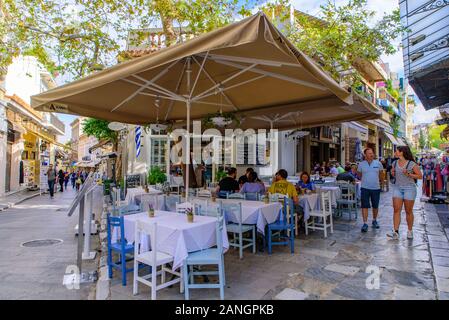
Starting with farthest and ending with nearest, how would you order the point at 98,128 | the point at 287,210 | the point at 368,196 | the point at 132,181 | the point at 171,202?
the point at 98,128
the point at 132,181
the point at 368,196
the point at 171,202
the point at 287,210

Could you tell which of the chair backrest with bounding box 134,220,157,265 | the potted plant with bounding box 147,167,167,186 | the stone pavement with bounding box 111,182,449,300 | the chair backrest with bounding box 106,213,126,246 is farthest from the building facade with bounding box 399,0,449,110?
the potted plant with bounding box 147,167,167,186

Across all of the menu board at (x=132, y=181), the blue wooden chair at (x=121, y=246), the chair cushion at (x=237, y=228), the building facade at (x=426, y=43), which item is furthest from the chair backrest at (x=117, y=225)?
the building facade at (x=426, y=43)

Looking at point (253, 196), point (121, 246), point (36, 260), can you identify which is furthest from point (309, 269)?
point (36, 260)

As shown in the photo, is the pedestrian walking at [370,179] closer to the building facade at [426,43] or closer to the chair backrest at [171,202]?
the building facade at [426,43]

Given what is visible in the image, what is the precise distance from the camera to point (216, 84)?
5.49 m

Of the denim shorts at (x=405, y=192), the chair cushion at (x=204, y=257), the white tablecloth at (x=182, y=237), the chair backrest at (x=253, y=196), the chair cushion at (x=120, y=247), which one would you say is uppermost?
the denim shorts at (x=405, y=192)

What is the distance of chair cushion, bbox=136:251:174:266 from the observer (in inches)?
136

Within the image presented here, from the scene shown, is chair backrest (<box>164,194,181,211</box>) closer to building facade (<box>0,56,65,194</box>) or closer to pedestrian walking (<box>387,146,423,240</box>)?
pedestrian walking (<box>387,146,423,240</box>)

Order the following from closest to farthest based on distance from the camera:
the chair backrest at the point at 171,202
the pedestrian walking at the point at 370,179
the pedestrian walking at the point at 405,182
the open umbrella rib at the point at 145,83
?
the open umbrella rib at the point at 145,83, the pedestrian walking at the point at 405,182, the chair backrest at the point at 171,202, the pedestrian walking at the point at 370,179

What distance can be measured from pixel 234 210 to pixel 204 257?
157 centimetres

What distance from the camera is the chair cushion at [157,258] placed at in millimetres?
3456

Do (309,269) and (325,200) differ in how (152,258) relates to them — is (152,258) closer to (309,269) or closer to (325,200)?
(309,269)

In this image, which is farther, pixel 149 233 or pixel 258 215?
pixel 258 215

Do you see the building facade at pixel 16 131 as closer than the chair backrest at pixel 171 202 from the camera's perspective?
No
